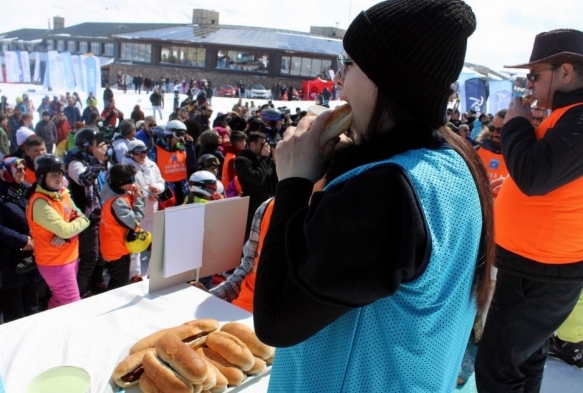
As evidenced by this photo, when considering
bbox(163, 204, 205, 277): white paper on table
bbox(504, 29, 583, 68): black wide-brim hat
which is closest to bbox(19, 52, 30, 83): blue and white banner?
bbox(163, 204, 205, 277): white paper on table

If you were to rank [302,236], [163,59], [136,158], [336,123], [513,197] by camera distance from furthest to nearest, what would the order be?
[163,59], [136,158], [513,197], [336,123], [302,236]

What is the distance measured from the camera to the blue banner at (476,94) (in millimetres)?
14469

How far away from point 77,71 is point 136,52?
28.2 m

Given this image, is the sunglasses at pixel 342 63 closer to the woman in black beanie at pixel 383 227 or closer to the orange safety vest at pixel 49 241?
the woman in black beanie at pixel 383 227

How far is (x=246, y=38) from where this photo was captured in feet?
146

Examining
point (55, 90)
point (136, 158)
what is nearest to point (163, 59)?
point (55, 90)

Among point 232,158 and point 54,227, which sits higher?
point 232,158

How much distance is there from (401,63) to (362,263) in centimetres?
40

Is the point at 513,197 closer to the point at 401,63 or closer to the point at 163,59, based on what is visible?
the point at 401,63

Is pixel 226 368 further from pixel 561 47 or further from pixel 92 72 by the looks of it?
pixel 92 72

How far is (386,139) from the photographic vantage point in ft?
3.02

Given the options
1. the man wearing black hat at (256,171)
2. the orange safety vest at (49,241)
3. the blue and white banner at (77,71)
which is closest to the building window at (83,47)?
the blue and white banner at (77,71)

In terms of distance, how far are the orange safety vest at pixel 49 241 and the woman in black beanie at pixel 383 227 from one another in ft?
10.1

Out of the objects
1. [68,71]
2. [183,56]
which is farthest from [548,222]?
[183,56]
